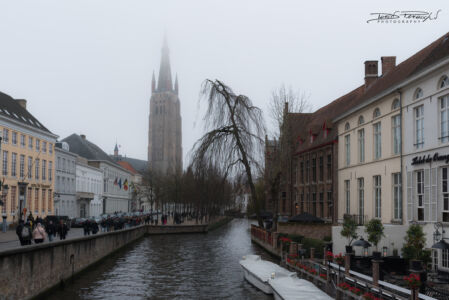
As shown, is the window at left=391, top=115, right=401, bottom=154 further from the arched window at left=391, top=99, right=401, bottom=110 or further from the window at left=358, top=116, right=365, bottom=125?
the window at left=358, top=116, right=365, bottom=125

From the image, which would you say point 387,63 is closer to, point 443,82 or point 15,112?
point 443,82

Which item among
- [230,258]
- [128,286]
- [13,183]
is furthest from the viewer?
[13,183]

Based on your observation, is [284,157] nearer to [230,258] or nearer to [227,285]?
[230,258]

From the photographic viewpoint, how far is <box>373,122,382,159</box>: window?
27230 mm

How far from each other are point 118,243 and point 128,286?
13.1m

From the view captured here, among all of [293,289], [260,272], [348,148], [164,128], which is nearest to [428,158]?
[260,272]

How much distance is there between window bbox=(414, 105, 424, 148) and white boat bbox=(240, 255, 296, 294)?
7.97 metres

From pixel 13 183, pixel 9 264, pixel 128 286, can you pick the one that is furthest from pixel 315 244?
pixel 13 183

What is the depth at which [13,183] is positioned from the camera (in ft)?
157

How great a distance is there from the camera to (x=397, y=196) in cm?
2475

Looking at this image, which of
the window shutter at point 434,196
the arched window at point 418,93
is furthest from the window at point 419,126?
the window shutter at point 434,196

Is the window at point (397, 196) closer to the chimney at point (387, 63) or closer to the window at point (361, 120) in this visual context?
the window at point (361, 120)

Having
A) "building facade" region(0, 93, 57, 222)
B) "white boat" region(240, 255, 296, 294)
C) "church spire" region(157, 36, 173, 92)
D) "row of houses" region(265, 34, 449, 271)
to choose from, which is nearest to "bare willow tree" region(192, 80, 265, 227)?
"row of houses" region(265, 34, 449, 271)

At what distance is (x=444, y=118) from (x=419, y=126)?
2415 millimetres
